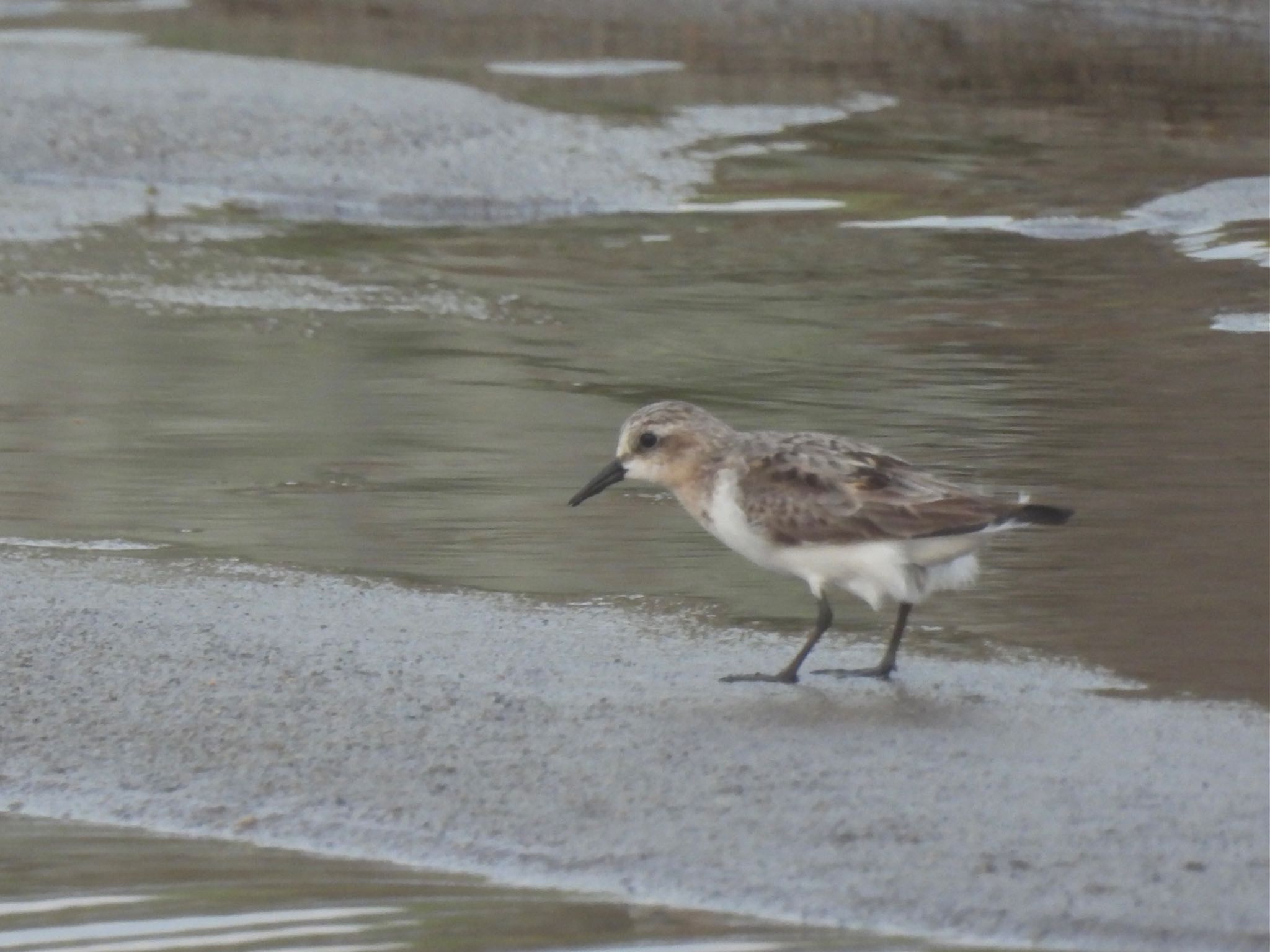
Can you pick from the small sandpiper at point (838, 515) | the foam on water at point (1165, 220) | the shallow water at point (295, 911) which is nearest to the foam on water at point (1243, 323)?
the foam on water at point (1165, 220)

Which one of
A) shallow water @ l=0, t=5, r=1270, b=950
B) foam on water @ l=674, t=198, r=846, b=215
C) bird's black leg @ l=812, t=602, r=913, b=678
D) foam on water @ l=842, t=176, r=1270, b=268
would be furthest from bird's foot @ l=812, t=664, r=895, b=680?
foam on water @ l=674, t=198, r=846, b=215

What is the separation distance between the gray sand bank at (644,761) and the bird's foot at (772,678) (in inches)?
0.9

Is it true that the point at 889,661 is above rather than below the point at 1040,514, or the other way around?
below

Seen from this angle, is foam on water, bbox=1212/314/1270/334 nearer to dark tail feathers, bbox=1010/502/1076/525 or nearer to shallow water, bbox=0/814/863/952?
dark tail feathers, bbox=1010/502/1076/525

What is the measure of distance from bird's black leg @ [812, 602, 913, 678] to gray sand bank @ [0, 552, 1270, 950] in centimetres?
7

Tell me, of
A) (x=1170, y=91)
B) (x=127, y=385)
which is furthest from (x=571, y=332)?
(x=1170, y=91)

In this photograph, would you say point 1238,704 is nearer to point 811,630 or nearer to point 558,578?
point 811,630

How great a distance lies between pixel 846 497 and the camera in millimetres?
5883

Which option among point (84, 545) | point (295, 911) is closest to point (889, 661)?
point (295, 911)

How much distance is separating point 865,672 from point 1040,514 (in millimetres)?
694

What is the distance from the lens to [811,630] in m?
6.45

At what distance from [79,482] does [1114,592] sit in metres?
3.50

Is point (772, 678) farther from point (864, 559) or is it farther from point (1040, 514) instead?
point (1040, 514)

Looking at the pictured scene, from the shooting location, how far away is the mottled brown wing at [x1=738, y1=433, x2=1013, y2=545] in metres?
5.74
